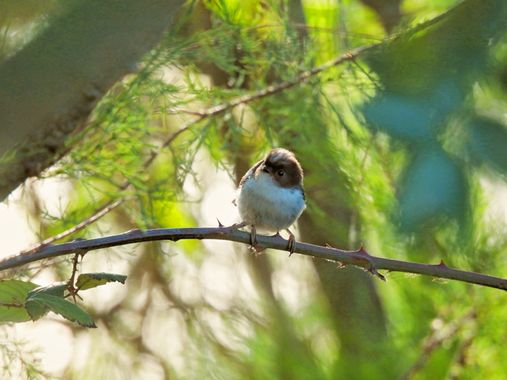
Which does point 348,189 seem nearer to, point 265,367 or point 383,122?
point 265,367

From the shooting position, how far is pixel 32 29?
1.39 ft

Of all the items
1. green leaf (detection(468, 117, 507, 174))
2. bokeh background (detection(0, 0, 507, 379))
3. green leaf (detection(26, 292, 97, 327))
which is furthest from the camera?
bokeh background (detection(0, 0, 507, 379))

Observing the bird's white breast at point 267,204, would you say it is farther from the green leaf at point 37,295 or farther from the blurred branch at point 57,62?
the blurred branch at point 57,62

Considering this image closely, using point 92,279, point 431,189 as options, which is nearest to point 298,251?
point 92,279

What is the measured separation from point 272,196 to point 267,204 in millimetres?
20

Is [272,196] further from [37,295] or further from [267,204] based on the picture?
[37,295]

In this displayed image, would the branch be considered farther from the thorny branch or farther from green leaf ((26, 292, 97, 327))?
the thorny branch

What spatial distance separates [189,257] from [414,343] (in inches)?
25.3

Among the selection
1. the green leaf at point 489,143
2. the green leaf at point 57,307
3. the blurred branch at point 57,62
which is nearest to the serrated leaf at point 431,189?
the green leaf at point 489,143

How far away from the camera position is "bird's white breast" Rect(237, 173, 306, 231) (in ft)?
4.96

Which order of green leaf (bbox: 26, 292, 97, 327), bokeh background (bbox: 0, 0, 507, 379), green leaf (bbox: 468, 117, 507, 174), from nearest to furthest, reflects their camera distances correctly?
green leaf (bbox: 468, 117, 507, 174), green leaf (bbox: 26, 292, 97, 327), bokeh background (bbox: 0, 0, 507, 379)

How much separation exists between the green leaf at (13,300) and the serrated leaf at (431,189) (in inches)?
16.1

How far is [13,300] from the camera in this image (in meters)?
0.70

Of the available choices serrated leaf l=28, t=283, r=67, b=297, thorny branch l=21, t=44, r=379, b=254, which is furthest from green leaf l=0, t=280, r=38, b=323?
thorny branch l=21, t=44, r=379, b=254
